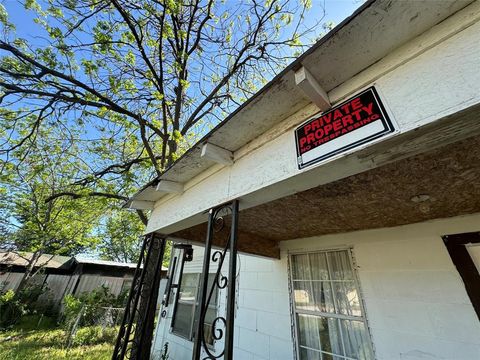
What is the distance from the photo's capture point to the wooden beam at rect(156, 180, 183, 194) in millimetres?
2396

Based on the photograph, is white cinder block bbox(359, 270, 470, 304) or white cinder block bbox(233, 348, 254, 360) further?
white cinder block bbox(233, 348, 254, 360)

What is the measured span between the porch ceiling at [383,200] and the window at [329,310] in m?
0.52

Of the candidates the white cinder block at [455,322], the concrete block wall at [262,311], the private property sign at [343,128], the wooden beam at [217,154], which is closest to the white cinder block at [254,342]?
the concrete block wall at [262,311]

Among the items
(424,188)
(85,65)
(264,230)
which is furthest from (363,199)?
(85,65)

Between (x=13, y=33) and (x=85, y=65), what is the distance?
1.55 metres

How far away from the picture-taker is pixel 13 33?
403 cm

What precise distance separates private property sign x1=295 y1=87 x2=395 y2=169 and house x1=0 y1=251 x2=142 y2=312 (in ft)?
46.3

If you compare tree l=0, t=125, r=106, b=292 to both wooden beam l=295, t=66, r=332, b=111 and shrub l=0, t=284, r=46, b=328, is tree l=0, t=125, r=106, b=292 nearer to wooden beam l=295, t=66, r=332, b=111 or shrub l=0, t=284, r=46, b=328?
shrub l=0, t=284, r=46, b=328

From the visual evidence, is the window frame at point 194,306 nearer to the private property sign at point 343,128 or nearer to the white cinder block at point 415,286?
the white cinder block at point 415,286

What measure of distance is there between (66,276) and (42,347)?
685cm

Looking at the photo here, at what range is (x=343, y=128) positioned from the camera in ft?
3.64

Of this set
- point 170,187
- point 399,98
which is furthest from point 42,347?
point 399,98

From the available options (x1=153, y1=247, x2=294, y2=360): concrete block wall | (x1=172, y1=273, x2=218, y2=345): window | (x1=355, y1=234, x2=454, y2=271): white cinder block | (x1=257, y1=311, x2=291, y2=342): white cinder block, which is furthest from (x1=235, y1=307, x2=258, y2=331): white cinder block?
(x1=355, y1=234, x2=454, y2=271): white cinder block

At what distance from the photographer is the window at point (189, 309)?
4.76 m
